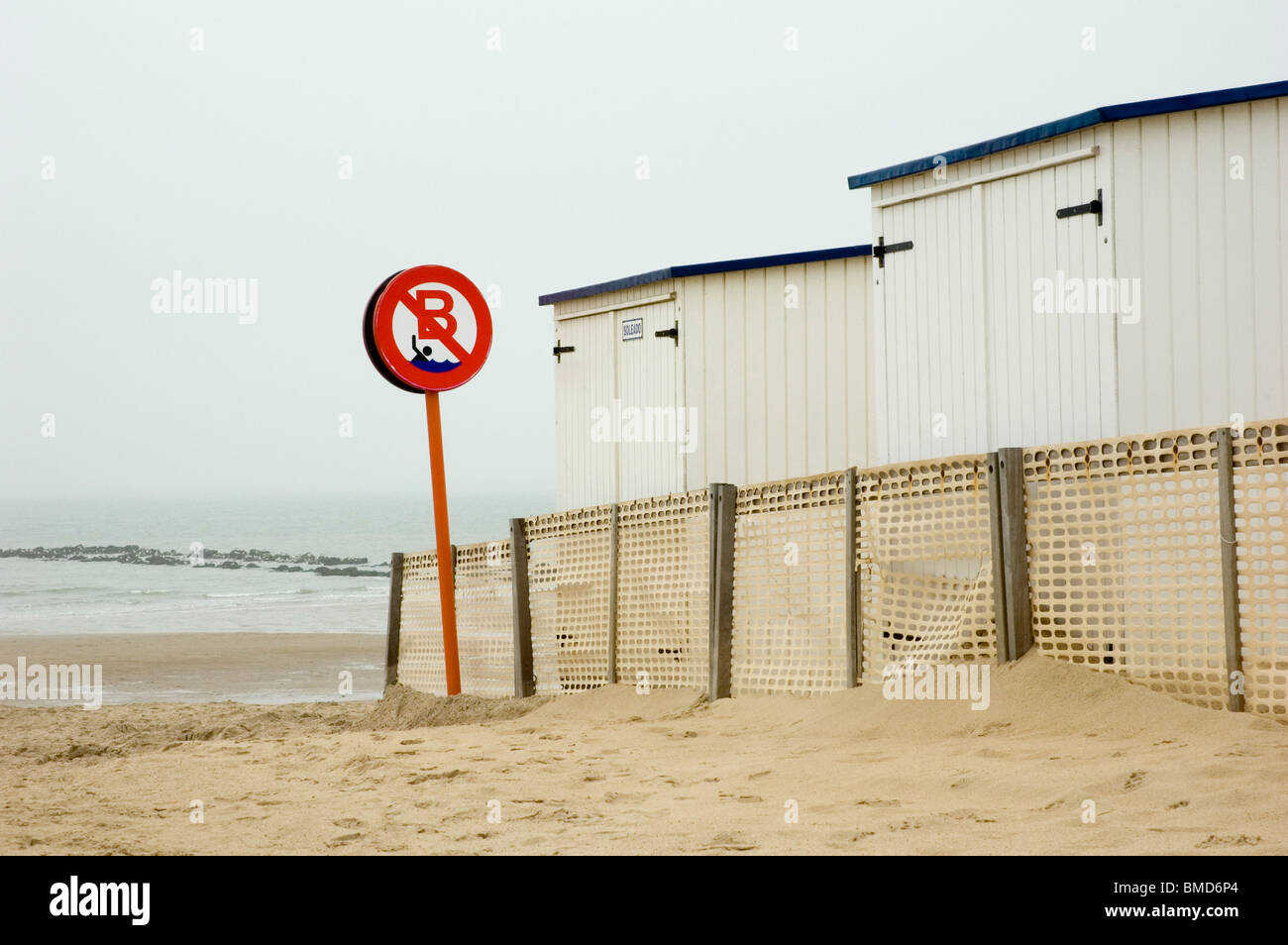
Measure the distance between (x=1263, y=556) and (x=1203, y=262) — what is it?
2.58 meters

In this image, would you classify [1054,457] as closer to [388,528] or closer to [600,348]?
[600,348]

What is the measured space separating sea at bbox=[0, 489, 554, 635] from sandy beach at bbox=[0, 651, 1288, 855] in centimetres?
1759

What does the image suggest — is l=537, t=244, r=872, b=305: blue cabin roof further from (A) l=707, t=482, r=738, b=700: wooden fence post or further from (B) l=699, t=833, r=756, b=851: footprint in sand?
(B) l=699, t=833, r=756, b=851: footprint in sand

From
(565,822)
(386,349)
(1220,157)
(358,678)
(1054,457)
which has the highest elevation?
(1220,157)

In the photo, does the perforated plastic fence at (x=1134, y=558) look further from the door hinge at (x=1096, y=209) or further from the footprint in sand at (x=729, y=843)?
the footprint in sand at (x=729, y=843)

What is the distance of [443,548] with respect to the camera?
33.9ft

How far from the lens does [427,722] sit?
400 inches

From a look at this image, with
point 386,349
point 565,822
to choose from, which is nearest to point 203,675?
point 386,349

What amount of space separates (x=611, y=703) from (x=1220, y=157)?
547cm

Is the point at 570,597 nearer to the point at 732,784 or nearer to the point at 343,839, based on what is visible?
the point at 732,784

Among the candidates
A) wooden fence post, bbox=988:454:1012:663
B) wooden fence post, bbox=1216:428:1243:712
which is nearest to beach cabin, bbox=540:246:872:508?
wooden fence post, bbox=988:454:1012:663

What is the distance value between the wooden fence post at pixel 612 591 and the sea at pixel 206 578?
15673 mm

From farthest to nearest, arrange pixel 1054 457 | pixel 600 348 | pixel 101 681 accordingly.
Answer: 1. pixel 101 681
2. pixel 600 348
3. pixel 1054 457

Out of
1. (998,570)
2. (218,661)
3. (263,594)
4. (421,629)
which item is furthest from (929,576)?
(263,594)
